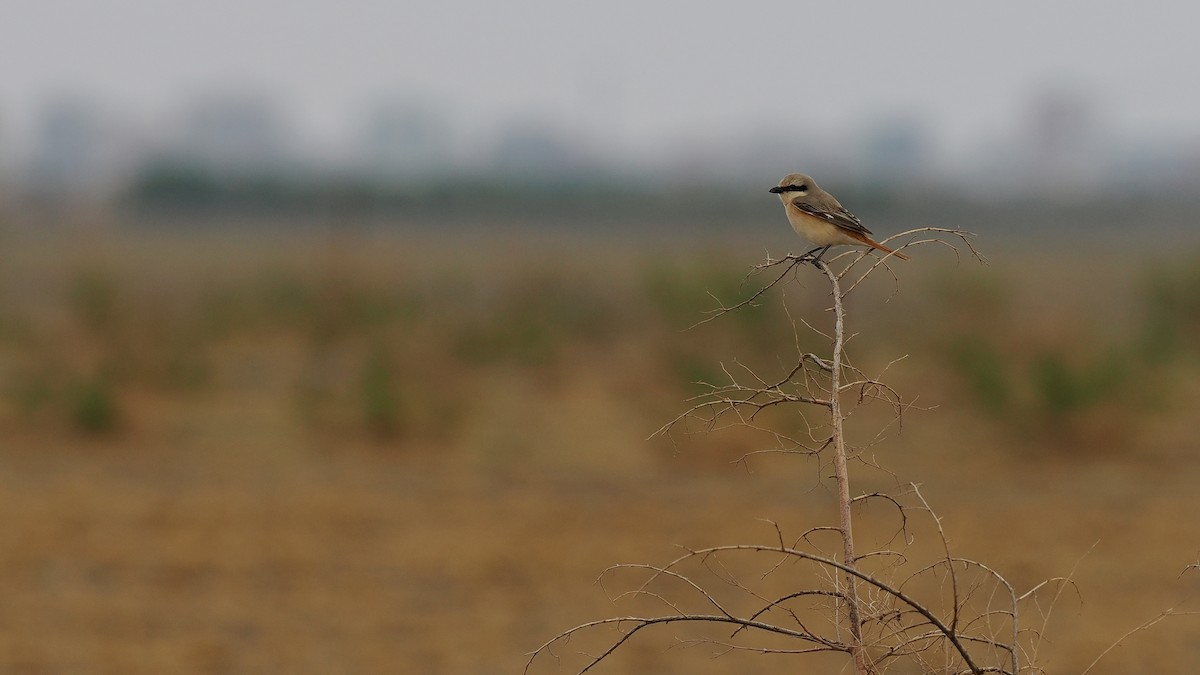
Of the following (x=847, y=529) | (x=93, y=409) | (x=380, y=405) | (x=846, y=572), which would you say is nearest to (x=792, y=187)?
(x=847, y=529)

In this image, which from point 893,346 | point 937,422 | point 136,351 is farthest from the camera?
point 893,346

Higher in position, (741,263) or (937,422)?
(741,263)

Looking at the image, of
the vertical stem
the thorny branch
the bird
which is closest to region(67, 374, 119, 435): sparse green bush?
the bird

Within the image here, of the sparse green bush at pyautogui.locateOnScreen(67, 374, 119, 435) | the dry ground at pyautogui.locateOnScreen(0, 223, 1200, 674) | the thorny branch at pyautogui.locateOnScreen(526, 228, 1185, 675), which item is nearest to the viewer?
the thorny branch at pyautogui.locateOnScreen(526, 228, 1185, 675)

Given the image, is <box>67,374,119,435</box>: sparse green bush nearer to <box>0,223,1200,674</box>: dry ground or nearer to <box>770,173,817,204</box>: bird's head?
<box>0,223,1200,674</box>: dry ground

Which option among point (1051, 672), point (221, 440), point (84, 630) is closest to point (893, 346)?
point (221, 440)

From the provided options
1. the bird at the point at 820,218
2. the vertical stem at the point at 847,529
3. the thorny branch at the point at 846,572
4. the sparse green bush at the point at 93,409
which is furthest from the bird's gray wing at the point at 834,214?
the sparse green bush at the point at 93,409

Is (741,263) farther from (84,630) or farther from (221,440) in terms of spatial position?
(84,630)

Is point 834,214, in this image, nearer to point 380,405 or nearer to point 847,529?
point 847,529

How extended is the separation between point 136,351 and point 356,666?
12690 mm

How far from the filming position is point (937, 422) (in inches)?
703

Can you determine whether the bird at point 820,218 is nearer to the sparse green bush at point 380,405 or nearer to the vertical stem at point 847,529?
the vertical stem at point 847,529

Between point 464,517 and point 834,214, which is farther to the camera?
point 464,517

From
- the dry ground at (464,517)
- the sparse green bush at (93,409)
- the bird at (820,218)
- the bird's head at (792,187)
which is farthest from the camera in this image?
the sparse green bush at (93,409)
